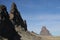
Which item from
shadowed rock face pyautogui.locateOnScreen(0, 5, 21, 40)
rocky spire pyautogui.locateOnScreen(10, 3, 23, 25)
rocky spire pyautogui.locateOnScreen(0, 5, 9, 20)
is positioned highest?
rocky spire pyautogui.locateOnScreen(10, 3, 23, 25)

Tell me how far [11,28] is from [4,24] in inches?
201

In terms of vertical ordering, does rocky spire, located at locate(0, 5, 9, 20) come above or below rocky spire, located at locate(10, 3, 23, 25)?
below

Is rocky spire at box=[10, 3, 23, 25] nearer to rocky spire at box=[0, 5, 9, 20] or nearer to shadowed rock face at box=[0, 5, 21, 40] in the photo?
shadowed rock face at box=[0, 5, 21, 40]

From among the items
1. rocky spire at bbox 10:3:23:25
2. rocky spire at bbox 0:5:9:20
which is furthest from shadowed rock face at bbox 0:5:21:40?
rocky spire at bbox 10:3:23:25

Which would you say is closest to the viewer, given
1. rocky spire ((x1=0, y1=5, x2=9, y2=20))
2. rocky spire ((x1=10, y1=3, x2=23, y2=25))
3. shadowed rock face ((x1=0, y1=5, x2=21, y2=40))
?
shadowed rock face ((x1=0, y1=5, x2=21, y2=40))

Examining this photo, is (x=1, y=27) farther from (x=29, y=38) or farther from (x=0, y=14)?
(x=29, y=38)

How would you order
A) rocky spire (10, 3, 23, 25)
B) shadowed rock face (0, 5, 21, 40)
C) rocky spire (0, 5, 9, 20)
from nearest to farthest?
shadowed rock face (0, 5, 21, 40) → rocky spire (0, 5, 9, 20) → rocky spire (10, 3, 23, 25)

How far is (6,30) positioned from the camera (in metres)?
72.4

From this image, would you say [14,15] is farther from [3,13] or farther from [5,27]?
[5,27]

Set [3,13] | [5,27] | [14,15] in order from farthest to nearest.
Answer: [14,15] < [3,13] < [5,27]

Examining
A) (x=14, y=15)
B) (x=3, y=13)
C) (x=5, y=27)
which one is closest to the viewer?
(x=5, y=27)

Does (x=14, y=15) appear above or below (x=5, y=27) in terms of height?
above

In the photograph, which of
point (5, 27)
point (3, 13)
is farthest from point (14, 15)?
point (5, 27)

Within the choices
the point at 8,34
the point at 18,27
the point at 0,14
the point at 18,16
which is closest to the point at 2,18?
the point at 0,14
